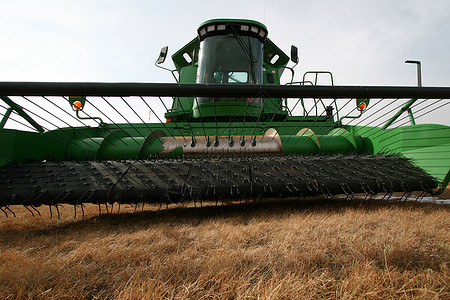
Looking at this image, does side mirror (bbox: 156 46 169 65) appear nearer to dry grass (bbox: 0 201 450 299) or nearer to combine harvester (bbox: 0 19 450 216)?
combine harvester (bbox: 0 19 450 216)

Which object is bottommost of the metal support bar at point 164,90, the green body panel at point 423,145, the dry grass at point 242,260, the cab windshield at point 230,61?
the dry grass at point 242,260

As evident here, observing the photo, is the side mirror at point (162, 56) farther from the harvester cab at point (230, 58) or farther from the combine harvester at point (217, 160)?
the combine harvester at point (217, 160)

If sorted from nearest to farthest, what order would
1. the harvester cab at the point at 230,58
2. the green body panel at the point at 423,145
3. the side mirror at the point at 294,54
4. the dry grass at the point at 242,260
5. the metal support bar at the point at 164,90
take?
the dry grass at the point at 242,260 < the metal support bar at the point at 164,90 < the green body panel at the point at 423,145 < the harvester cab at the point at 230,58 < the side mirror at the point at 294,54

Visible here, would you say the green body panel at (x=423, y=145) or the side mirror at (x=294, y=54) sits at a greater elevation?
the side mirror at (x=294, y=54)

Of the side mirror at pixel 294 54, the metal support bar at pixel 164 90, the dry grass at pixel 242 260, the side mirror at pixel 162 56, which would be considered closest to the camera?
the dry grass at pixel 242 260

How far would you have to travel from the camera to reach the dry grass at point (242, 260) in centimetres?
73

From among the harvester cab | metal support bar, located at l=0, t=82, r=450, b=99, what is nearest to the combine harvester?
metal support bar, located at l=0, t=82, r=450, b=99

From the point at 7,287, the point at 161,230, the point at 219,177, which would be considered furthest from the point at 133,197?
the point at 7,287

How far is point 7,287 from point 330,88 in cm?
186

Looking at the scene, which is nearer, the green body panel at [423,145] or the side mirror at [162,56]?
the green body panel at [423,145]

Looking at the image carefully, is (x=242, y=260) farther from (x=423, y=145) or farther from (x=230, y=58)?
(x=230, y=58)

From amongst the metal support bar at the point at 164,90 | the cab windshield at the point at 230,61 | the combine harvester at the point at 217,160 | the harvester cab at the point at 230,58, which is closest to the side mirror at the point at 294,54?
the harvester cab at the point at 230,58

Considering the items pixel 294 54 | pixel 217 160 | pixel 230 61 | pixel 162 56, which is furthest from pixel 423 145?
pixel 162 56

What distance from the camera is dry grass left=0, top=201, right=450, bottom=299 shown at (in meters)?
0.73
